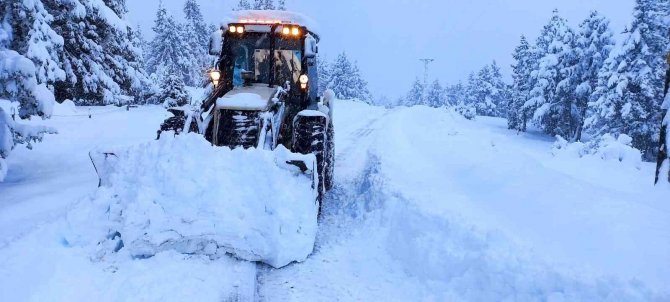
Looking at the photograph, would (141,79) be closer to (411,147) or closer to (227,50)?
(411,147)

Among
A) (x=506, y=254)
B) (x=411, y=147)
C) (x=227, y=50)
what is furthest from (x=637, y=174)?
(x=227, y=50)

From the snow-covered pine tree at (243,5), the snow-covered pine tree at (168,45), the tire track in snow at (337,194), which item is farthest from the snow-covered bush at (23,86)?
the snow-covered pine tree at (243,5)

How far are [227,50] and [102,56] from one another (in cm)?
1394

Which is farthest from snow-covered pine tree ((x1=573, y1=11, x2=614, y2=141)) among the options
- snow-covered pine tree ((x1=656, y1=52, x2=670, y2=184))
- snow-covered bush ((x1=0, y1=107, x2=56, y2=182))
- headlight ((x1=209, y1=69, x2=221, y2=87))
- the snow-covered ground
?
snow-covered bush ((x1=0, y1=107, x2=56, y2=182))

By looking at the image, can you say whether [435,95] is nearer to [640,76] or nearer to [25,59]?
[640,76]

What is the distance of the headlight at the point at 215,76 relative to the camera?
7.35 meters

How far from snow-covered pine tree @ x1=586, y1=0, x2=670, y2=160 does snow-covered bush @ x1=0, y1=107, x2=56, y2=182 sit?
28.0 m

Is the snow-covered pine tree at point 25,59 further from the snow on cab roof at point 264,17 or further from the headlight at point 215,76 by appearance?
the snow on cab roof at point 264,17

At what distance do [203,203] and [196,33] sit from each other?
1987 inches

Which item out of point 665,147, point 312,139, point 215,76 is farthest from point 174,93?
point 665,147

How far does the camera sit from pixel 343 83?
61.4 meters

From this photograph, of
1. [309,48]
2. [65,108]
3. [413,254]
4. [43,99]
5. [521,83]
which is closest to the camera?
[413,254]

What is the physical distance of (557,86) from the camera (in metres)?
35.2

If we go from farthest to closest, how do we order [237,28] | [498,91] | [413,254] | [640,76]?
[498,91] → [640,76] → [237,28] → [413,254]
